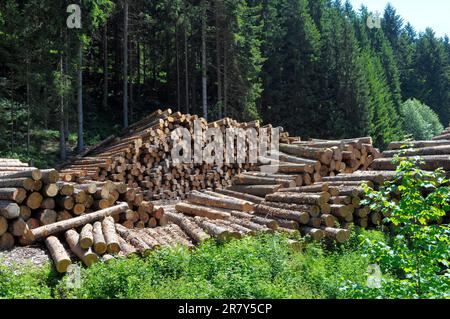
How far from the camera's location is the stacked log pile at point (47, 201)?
8.09 meters

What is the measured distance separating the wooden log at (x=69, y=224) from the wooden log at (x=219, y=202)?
2.85 meters

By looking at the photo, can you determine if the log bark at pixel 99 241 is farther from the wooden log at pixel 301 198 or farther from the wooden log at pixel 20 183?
the wooden log at pixel 301 198

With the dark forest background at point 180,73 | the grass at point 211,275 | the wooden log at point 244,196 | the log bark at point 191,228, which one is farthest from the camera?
the dark forest background at point 180,73

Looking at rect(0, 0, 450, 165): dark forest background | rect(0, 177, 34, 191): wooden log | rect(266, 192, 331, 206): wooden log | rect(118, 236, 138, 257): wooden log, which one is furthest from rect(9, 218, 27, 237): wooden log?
rect(0, 0, 450, 165): dark forest background

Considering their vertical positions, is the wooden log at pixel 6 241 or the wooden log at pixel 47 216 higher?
the wooden log at pixel 47 216

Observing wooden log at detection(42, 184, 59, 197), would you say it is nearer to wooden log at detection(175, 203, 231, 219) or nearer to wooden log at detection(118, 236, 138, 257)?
wooden log at detection(118, 236, 138, 257)

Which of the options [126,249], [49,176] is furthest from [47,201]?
[126,249]

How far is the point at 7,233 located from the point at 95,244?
1.77 metres

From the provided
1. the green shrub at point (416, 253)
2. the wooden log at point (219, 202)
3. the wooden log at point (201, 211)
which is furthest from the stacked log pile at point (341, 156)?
the green shrub at point (416, 253)

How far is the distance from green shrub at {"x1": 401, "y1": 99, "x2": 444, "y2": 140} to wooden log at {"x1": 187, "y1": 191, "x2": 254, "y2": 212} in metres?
33.2
